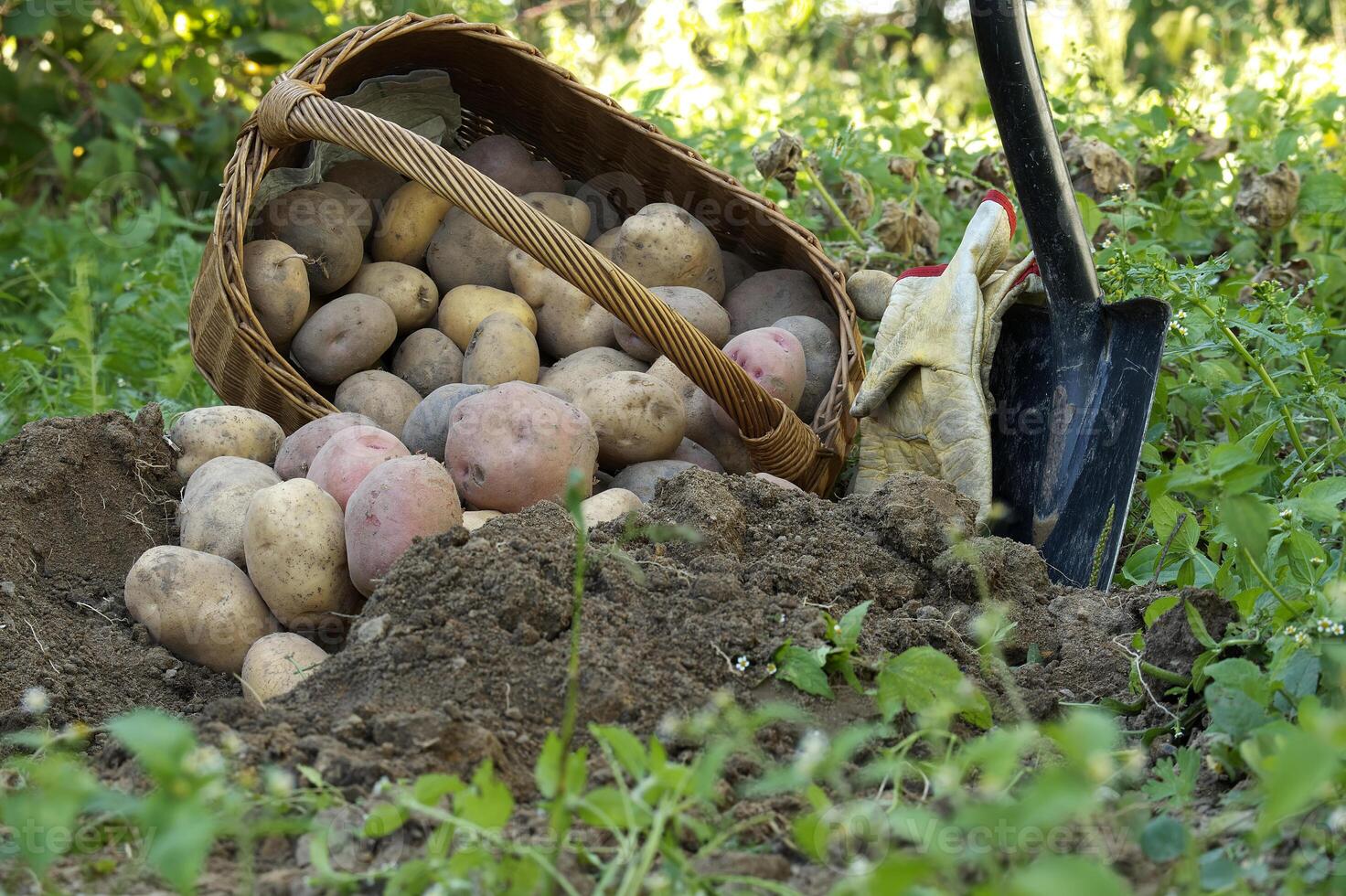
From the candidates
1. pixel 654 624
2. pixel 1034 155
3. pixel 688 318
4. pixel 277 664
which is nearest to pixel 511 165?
pixel 688 318

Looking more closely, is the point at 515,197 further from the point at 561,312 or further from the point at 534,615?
the point at 534,615

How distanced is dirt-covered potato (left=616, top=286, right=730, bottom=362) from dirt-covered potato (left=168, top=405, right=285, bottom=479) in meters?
0.77

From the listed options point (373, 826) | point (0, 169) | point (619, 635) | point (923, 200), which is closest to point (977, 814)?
point (373, 826)

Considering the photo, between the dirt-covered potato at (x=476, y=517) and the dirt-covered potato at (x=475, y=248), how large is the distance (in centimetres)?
95

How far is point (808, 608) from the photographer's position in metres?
1.59

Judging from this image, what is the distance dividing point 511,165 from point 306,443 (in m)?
1.03

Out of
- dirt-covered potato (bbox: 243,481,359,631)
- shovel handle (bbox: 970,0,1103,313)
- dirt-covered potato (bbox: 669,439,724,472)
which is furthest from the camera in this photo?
dirt-covered potato (bbox: 669,439,724,472)

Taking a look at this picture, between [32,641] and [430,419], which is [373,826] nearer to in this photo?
[32,641]

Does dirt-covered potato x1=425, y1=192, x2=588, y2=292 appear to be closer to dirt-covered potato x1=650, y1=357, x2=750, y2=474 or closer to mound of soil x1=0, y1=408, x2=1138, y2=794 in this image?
dirt-covered potato x1=650, y1=357, x2=750, y2=474

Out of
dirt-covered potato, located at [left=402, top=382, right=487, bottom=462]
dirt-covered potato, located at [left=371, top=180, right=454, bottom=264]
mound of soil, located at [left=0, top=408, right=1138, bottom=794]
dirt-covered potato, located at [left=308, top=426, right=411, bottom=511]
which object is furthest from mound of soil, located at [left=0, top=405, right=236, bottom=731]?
dirt-covered potato, located at [left=371, top=180, right=454, bottom=264]

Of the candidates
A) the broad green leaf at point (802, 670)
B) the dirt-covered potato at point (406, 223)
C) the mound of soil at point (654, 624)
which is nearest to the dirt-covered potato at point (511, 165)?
the dirt-covered potato at point (406, 223)

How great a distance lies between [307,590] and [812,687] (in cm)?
82

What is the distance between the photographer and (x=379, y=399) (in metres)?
2.43

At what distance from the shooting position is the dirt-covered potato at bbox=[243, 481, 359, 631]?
1822 mm
